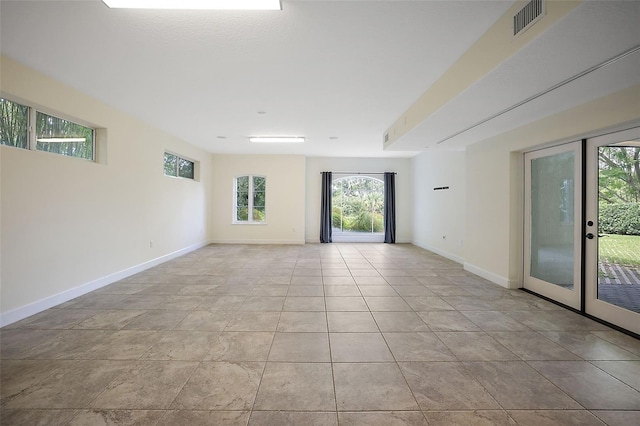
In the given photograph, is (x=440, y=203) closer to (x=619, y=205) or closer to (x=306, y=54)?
(x=619, y=205)

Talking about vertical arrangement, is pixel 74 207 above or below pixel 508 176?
below

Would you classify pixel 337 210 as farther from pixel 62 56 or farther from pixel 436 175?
pixel 62 56

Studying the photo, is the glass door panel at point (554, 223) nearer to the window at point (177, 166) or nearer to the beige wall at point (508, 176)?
the beige wall at point (508, 176)

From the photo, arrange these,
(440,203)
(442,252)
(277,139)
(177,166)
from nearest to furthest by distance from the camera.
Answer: (277,139), (177,166), (442,252), (440,203)

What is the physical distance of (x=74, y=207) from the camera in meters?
3.56

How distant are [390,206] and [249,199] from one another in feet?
14.7

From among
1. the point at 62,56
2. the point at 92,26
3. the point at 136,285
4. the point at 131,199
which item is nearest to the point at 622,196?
the point at 92,26

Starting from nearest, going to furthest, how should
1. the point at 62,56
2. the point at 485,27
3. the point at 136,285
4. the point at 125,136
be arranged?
the point at 485,27 → the point at 62,56 → the point at 136,285 → the point at 125,136

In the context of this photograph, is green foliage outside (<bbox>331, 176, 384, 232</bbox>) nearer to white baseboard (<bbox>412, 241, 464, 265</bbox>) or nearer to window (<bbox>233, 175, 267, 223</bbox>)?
white baseboard (<bbox>412, 241, 464, 265</bbox>)

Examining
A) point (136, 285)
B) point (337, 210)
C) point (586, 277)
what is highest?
point (337, 210)

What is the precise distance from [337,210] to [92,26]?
747cm

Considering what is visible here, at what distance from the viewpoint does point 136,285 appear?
413cm

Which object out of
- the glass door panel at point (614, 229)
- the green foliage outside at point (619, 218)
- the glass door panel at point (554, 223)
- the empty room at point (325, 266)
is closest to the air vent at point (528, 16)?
the empty room at point (325, 266)

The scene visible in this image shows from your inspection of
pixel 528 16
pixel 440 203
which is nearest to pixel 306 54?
pixel 528 16
